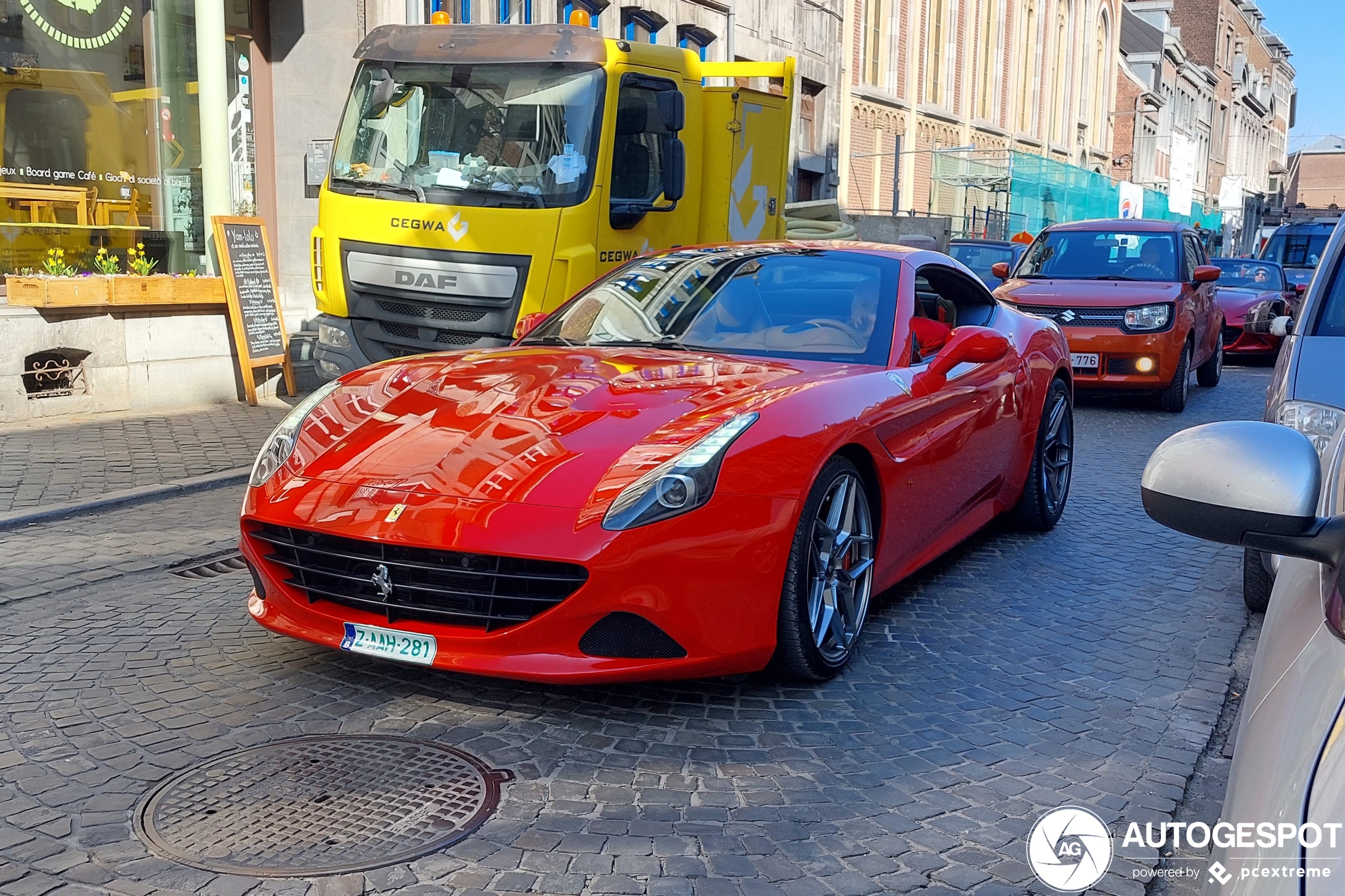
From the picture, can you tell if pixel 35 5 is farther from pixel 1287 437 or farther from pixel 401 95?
pixel 1287 437

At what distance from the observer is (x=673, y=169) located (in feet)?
33.2

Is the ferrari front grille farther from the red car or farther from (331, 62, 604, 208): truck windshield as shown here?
the red car

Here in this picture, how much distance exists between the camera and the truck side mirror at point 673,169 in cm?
1009

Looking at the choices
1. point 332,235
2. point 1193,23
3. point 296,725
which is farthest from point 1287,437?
point 1193,23

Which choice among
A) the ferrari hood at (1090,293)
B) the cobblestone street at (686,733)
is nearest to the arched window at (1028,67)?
the ferrari hood at (1090,293)

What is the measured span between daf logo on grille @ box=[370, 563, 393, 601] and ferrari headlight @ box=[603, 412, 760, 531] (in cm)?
70

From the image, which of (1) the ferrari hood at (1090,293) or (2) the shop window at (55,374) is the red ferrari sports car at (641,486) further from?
(1) the ferrari hood at (1090,293)

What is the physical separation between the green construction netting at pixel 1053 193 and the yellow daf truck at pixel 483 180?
2534 centimetres

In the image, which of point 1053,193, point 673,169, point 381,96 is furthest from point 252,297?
point 1053,193

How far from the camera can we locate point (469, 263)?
31.3 ft

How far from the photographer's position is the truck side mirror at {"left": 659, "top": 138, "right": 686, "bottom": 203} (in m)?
10.1

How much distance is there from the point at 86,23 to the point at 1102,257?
378 inches

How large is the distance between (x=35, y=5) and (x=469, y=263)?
183 inches
